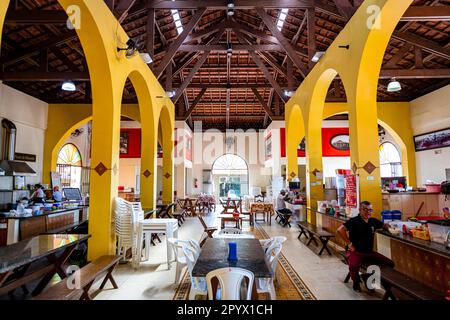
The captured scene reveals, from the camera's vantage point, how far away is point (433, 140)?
9.81m

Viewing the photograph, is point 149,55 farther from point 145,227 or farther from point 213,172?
point 213,172

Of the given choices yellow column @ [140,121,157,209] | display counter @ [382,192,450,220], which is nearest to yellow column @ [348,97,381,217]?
display counter @ [382,192,450,220]

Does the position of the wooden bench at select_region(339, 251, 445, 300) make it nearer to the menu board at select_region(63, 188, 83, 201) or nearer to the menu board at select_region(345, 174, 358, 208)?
the menu board at select_region(345, 174, 358, 208)

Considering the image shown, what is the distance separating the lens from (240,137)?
18.3 meters

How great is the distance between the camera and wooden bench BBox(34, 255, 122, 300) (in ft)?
8.27

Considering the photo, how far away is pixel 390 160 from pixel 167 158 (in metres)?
10.8

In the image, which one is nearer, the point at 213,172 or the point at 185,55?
the point at 185,55

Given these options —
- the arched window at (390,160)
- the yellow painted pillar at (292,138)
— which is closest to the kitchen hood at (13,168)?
the yellow painted pillar at (292,138)

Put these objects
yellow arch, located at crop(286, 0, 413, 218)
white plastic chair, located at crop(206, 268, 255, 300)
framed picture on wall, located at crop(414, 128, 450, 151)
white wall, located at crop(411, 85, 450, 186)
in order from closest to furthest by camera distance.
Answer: white plastic chair, located at crop(206, 268, 255, 300) → yellow arch, located at crop(286, 0, 413, 218) → framed picture on wall, located at crop(414, 128, 450, 151) → white wall, located at crop(411, 85, 450, 186)

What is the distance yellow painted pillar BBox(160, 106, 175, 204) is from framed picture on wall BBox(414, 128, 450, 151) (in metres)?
9.74

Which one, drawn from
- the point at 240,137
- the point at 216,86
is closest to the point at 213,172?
the point at 240,137
